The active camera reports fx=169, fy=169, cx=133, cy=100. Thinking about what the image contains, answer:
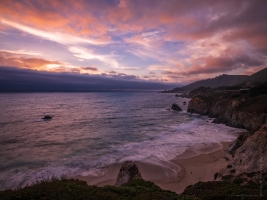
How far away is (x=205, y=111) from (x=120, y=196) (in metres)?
89.9

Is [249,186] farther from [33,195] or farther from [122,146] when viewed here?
[122,146]

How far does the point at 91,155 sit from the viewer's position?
34.0 m

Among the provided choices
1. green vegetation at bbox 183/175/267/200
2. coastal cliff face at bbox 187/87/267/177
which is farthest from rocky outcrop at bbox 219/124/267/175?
green vegetation at bbox 183/175/267/200

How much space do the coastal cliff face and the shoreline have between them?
269cm

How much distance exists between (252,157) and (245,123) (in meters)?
40.0

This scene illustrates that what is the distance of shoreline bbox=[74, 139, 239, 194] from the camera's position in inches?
947

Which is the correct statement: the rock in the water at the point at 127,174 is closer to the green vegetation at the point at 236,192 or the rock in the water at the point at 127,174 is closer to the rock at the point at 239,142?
the green vegetation at the point at 236,192

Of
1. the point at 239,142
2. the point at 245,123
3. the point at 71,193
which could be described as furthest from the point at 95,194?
the point at 245,123

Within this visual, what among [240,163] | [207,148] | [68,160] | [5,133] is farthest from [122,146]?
[5,133]

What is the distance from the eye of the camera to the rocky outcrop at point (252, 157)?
830 inches

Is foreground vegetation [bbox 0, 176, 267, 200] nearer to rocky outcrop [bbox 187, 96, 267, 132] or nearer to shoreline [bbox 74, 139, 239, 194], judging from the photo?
shoreline [bbox 74, 139, 239, 194]

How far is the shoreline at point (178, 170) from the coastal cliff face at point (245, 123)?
2.69 meters

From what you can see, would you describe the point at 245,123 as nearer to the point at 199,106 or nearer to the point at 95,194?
the point at 199,106

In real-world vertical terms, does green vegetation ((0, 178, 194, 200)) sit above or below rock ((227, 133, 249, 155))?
above
